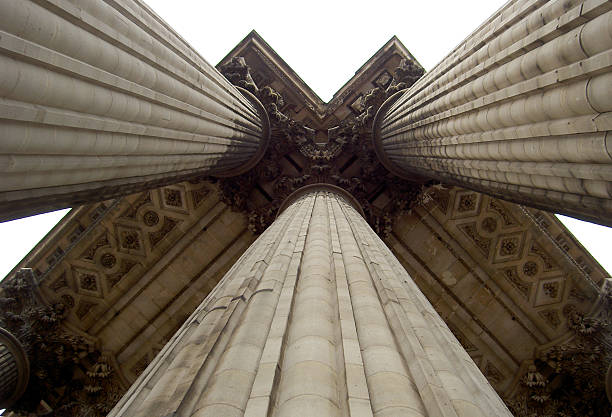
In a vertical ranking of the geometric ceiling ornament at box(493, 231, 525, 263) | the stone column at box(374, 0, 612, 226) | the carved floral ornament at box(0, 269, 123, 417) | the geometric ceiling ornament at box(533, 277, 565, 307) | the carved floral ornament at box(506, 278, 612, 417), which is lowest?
the carved floral ornament at box(506, 278, 612, 417)

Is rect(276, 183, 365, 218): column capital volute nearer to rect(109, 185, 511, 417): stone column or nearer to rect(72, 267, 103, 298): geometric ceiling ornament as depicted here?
rect(72, 267, 103, 298): geometric ceiling ornament

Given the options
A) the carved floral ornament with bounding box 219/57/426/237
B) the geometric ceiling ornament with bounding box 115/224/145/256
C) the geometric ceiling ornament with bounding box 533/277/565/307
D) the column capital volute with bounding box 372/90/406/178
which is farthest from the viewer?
the geometric ceiling ornament with bounding box 115/224/145/256

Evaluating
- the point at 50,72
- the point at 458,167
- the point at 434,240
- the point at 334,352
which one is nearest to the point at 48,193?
the point at 50,72

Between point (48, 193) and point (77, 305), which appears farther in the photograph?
point (77, 305)

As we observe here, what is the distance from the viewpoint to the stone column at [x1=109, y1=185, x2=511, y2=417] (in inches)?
111

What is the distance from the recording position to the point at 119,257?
17438 millimetres

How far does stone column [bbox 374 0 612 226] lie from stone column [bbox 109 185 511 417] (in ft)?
10.6

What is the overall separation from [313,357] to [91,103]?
16.6 ft

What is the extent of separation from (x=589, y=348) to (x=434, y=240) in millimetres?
6688

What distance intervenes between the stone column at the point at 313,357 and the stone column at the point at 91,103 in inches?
127

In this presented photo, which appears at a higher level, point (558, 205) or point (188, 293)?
point (188, 293)

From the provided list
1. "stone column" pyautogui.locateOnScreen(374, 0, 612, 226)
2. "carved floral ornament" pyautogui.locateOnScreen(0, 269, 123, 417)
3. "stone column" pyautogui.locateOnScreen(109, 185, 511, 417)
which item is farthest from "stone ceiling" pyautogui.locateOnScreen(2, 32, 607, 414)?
"stone column" pyautogui.locateOnScreen(109, 185, 511, 417)

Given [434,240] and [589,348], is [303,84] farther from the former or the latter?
[589,348]

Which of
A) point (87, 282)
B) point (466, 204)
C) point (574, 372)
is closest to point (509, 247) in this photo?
point (466, 204)
